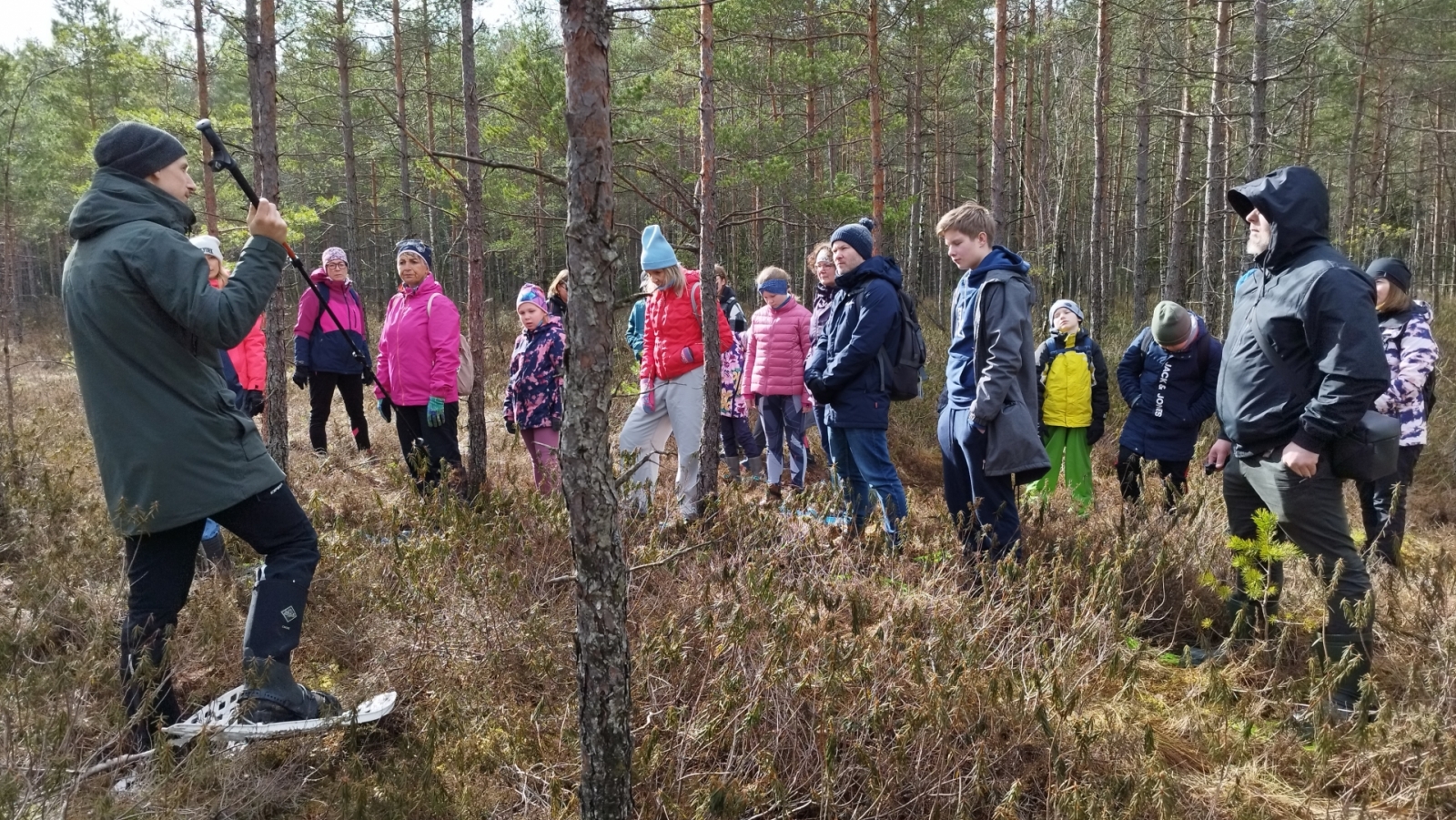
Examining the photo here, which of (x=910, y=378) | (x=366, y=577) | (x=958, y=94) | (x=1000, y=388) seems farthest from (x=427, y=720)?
(x=958, y=94)

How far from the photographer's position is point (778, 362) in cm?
602

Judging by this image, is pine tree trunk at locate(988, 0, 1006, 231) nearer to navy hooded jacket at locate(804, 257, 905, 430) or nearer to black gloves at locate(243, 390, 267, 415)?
navy hooded jacket at locate(804, 257, 905, 430)

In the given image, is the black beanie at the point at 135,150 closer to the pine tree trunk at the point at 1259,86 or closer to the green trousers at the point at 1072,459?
the green trousers at the point at 1072,459

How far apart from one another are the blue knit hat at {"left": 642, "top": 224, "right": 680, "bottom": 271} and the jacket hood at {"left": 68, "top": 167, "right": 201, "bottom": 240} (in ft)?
8.85

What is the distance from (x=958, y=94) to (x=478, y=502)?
21.6m

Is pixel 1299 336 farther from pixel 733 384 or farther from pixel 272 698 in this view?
pixel 733 384

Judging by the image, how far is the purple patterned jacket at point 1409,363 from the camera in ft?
14.6

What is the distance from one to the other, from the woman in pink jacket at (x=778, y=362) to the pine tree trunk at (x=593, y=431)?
3.91m

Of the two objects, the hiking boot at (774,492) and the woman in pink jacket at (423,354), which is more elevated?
the woman in pink jacket at (423,354)

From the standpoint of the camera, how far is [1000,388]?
359 centimetres

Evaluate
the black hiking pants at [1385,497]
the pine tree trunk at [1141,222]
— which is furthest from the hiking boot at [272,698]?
the pine tree trunk at [1141,222]

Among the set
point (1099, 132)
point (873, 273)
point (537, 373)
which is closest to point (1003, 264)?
point (873, 273)

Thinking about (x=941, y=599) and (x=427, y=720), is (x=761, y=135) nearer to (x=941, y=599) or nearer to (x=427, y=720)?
(x=941, y=599)

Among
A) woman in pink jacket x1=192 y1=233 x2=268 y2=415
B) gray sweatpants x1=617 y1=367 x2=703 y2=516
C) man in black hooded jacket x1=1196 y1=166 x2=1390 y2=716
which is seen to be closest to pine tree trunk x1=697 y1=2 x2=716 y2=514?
gray sweatpants x1=617 y1=367 x2=703 y2=516
